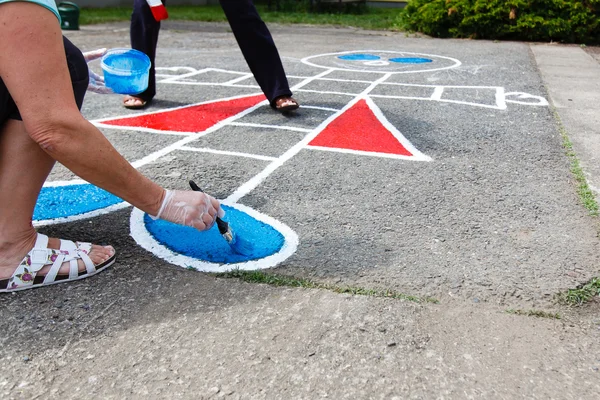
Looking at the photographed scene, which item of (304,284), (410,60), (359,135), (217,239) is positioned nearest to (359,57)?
(410,60)

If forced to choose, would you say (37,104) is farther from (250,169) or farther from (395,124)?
(395,124)

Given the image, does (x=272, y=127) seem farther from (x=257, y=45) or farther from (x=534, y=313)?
(x=534, y=313)

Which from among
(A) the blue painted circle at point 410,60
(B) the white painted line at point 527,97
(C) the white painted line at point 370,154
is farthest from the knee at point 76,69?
(A) the blue painted circle at point 410,60

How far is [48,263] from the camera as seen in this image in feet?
6.17

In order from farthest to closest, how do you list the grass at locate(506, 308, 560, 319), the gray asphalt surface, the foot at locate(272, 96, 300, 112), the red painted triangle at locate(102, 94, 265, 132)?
1. the foot at locate(272, 96, 300, 112)
2. the red painted triangle at locate(102, 94, 265, 132)
3. the grass at locate(506, 308, 560, 319)
4. the gray asphalt surface

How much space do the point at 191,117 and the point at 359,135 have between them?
3.91 feet

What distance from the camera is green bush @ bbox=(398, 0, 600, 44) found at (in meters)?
8.68

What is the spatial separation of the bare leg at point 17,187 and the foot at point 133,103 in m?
2.33

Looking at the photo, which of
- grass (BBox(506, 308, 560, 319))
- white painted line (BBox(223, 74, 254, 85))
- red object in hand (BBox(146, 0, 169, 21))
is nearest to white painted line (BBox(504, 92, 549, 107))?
white painted line (BBox(223, 74, 254, 85))

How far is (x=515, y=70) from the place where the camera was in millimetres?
6004

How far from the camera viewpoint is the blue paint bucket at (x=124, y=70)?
2.86 metres

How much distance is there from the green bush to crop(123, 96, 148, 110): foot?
254 inches

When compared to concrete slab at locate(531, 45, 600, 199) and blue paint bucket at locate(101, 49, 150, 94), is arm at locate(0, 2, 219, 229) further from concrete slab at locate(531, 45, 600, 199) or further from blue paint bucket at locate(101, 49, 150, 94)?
concrete slab at locate(531, 45, 600, 199)

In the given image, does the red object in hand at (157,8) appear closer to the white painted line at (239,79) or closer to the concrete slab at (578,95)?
the white painted line at (239,79)
